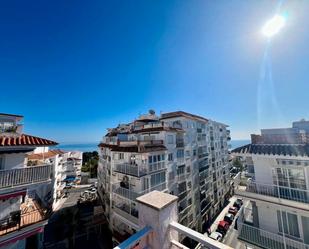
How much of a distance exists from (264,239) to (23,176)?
14.4m

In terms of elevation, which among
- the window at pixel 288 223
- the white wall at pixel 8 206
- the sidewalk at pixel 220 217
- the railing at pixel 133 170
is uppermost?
the railing at pixel 133 170

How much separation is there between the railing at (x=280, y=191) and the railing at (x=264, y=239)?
2068 millimetres

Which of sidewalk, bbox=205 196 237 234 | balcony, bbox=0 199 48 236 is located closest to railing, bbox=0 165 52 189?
balcony, bbox=0 199 48 236

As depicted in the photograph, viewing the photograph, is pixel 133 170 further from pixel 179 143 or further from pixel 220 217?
pixel 220 217

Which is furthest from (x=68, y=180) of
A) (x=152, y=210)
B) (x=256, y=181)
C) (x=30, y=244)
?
(x=152, y=210)

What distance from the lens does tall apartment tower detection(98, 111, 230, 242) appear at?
1448 centimetres

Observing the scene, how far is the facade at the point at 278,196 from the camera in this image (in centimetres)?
829

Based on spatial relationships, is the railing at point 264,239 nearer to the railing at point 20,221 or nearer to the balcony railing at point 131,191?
the balcony railing at point 131,191

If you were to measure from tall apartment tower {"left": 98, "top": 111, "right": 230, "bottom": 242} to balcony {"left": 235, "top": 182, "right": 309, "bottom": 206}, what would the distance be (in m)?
7.51

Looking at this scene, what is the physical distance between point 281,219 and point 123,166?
40.5ft

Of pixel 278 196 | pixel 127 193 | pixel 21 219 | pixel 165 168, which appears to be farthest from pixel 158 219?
pixel 165 168

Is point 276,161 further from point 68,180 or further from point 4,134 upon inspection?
point 68,180

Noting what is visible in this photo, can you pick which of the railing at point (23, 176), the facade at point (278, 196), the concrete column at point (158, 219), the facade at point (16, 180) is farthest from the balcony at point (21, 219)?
the facade at point (278, 196)

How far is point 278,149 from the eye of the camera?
950 centimetres
